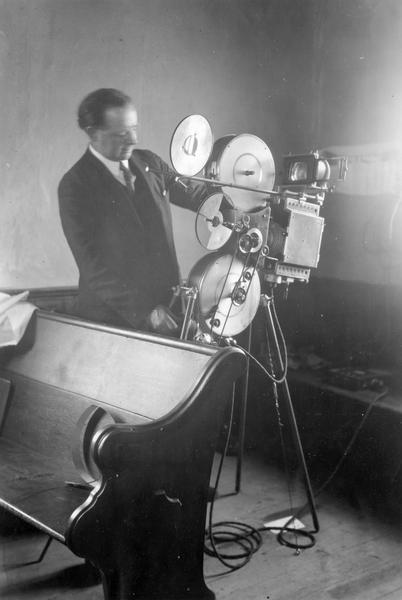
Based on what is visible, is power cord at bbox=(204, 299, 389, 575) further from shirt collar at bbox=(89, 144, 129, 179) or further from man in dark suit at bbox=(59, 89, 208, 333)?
shirt collar at bbox=(89, 144, 129, 179)

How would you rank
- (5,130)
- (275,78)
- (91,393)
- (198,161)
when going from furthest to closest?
(275,78) → (198,161) → (5,130) → (91,393)

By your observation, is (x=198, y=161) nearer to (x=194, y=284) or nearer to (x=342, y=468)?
(x=194, y=284)

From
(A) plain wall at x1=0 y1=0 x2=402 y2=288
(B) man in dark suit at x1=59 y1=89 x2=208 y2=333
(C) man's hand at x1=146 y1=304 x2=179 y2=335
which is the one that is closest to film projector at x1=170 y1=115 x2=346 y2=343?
(C) man's hand at x1=146 y1=304 x2=179 y2=335

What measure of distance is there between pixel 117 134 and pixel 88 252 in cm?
62

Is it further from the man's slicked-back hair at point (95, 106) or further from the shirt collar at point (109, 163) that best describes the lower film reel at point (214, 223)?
the man's slicked-back hair at point (95, 106)

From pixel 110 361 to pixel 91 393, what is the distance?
148 millimetres

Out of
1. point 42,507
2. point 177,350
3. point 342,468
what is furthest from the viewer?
point 342,468

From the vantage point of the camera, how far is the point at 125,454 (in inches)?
80.1

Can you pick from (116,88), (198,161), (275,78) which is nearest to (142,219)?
(198,161)

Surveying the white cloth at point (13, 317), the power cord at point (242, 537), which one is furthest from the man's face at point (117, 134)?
the power cord at point (242, 537)

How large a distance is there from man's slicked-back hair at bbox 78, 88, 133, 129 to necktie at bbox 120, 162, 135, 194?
0.24 m

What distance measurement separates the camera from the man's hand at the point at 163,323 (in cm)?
333

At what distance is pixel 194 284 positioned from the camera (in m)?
3.09

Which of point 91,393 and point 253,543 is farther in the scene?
point 253,543
